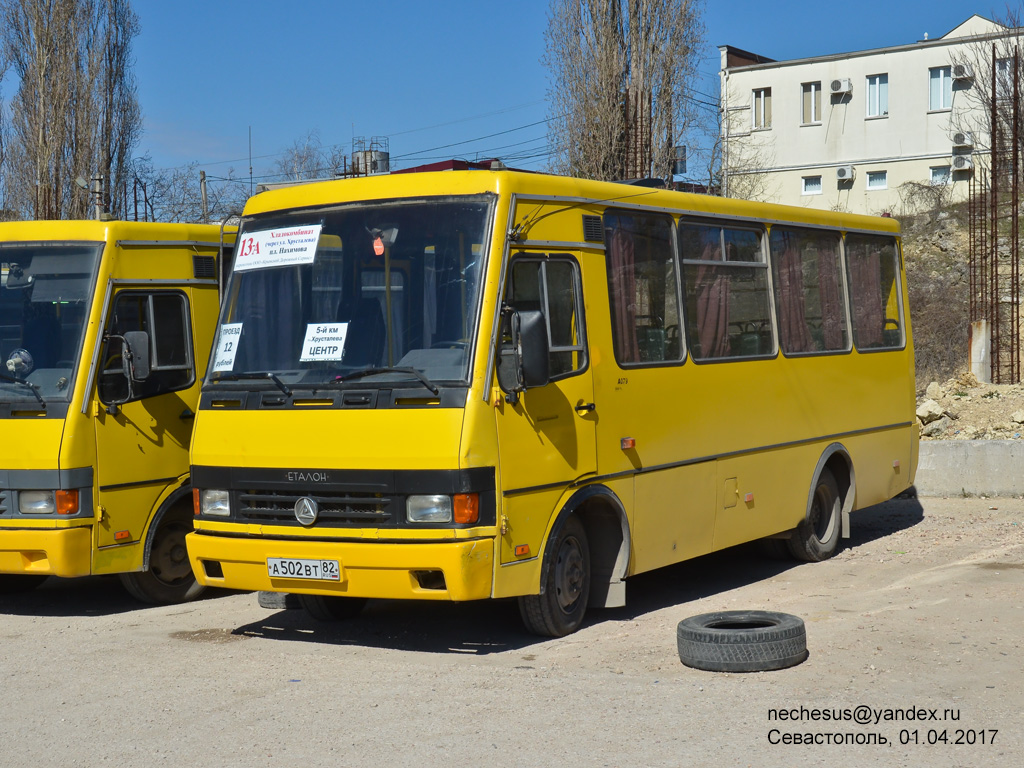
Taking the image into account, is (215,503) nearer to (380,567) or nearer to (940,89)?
(380,567)

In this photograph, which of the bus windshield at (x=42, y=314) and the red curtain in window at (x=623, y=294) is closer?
the red curtain in window at (x=623, y=294)

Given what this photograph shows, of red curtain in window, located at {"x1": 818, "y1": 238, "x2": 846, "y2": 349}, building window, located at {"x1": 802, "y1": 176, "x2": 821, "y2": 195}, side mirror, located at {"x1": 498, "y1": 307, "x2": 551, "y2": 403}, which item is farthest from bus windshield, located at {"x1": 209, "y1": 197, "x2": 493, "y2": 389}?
building window, located at {"x1": 802, "y1": 176, "x2": 821, "y2": 195}

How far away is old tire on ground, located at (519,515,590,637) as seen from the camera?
7762 mm

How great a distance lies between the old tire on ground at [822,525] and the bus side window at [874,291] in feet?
4.59

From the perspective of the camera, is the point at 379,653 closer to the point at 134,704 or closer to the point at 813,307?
the point at 134,704

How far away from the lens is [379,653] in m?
7.73

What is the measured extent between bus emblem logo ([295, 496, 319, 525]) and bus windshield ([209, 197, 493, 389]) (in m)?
0.69

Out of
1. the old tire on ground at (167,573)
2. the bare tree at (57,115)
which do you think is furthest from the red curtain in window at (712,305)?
the bare tree at (57,115)

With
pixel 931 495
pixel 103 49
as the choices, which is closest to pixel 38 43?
pixel 103 49

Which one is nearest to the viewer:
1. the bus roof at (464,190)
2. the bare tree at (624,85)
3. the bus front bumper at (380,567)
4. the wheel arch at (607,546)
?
the bus front bumper at (380,567)

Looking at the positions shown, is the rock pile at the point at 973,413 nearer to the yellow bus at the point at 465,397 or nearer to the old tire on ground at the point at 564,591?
the yellow bus at the point at 465,397

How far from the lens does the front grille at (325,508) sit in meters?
7.21

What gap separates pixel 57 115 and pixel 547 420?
95.2ft

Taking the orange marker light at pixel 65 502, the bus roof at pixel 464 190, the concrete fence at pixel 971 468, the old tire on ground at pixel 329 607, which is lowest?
the old tire on ground at pixel 329 607
